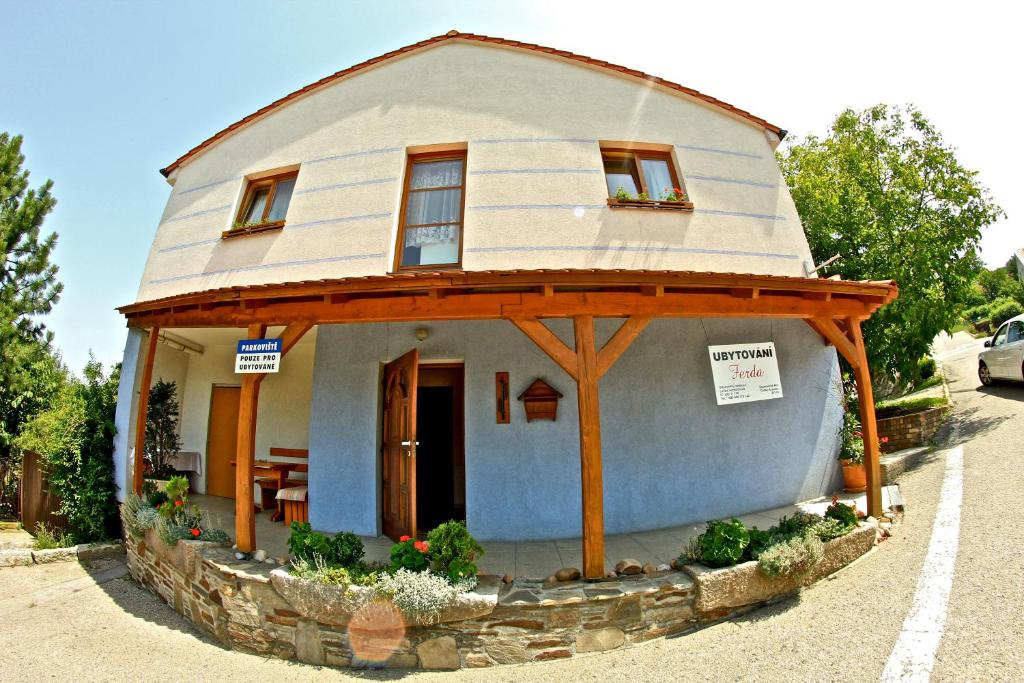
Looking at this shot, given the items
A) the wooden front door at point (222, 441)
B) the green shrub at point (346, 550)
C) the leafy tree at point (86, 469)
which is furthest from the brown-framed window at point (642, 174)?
the leafy tree at point (86, 469)

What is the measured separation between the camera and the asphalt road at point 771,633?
3.38 metres

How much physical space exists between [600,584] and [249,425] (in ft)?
13.5

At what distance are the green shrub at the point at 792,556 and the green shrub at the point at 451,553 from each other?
8.91 feet

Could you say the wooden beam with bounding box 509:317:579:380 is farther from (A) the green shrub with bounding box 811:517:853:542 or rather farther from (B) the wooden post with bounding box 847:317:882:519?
(B) the wooden post with bounding box 847:317:882:519

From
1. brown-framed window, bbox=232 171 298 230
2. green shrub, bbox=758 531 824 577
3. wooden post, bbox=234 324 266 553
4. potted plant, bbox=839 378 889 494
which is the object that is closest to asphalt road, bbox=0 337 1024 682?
green shrub, bbox=758 531 824 577

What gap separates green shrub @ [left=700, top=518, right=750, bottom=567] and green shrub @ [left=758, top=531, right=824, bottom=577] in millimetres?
211

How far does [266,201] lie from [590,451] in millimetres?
6493

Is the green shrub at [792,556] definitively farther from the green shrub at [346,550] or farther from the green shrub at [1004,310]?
the green shrub at [1004,310]

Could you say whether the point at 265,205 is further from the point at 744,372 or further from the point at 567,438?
the point at 744,372

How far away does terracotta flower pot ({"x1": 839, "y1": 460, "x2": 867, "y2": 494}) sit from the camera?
22.1 ft

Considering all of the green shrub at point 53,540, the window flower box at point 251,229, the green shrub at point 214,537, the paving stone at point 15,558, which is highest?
the window flower box at point 251,229

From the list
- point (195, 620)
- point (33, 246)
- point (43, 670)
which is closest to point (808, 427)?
point (195, 620)

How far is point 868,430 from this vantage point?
18.6ft

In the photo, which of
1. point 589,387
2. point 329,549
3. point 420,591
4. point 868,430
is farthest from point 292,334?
point 868,430
